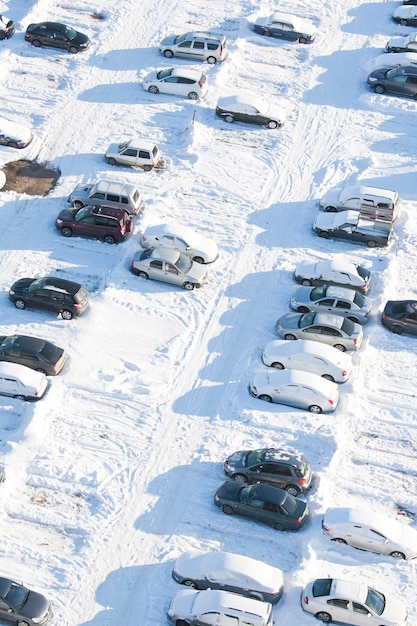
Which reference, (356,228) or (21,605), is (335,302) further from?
(21,605)

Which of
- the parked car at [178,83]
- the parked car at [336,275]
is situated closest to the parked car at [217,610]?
the parked car at [336,275]

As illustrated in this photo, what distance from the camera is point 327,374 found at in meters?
43.8

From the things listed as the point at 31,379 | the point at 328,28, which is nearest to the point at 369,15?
the point at 328,28

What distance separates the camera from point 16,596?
34.3 m

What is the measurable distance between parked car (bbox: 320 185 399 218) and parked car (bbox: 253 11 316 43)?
1560 centimetres

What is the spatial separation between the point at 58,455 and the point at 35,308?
872 cm

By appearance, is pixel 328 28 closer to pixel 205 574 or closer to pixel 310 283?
pixel 310 283

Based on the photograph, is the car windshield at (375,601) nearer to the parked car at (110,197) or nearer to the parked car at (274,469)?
the parked car at (274,469)

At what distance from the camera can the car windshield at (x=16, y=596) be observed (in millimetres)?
34094

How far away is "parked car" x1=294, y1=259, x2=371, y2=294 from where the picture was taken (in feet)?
157

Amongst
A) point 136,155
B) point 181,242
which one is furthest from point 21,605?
point 136,155

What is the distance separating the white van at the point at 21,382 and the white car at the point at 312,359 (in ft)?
31.9

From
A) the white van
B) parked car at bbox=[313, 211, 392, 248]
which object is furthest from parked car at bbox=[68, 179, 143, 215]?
the white van

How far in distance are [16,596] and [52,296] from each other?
1522 cm
